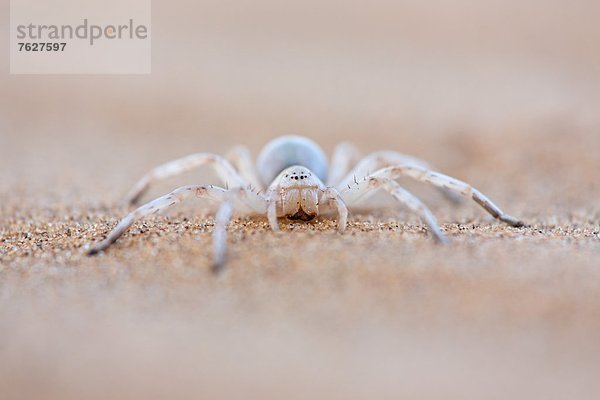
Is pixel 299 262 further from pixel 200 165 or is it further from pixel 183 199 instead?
pixel 200 165

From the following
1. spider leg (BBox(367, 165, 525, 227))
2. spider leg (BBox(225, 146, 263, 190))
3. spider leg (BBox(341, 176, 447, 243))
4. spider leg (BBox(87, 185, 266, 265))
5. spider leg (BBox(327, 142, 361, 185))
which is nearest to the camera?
spider leg (BBox(87, 185, 266, 265))

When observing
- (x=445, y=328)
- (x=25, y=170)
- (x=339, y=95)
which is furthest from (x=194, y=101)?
(x=445, y=328)

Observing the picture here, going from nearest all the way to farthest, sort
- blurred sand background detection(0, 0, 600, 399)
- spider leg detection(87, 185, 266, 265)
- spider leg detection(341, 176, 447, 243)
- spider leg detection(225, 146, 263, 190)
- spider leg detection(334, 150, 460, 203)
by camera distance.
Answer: blurred sand background detection(0, 0, 600, 399), spider leg detection(87, 185, 266, 265), spider leg detection(341, 176, 447, 243), spider leg detection(334, 150, 460, 203), spider leg detection(225, 146, 263, 190)

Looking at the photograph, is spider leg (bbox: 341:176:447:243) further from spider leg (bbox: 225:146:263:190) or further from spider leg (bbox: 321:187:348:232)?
spider leg (bbox: 225:146:263:190)

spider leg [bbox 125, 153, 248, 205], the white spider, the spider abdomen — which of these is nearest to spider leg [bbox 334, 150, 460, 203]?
the white spider

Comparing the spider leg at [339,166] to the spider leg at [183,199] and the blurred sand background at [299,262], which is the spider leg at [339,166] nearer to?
the blurred sand background at [299,262]

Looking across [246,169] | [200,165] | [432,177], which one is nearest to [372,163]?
[432,177]

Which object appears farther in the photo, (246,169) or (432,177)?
→ (246,169)
